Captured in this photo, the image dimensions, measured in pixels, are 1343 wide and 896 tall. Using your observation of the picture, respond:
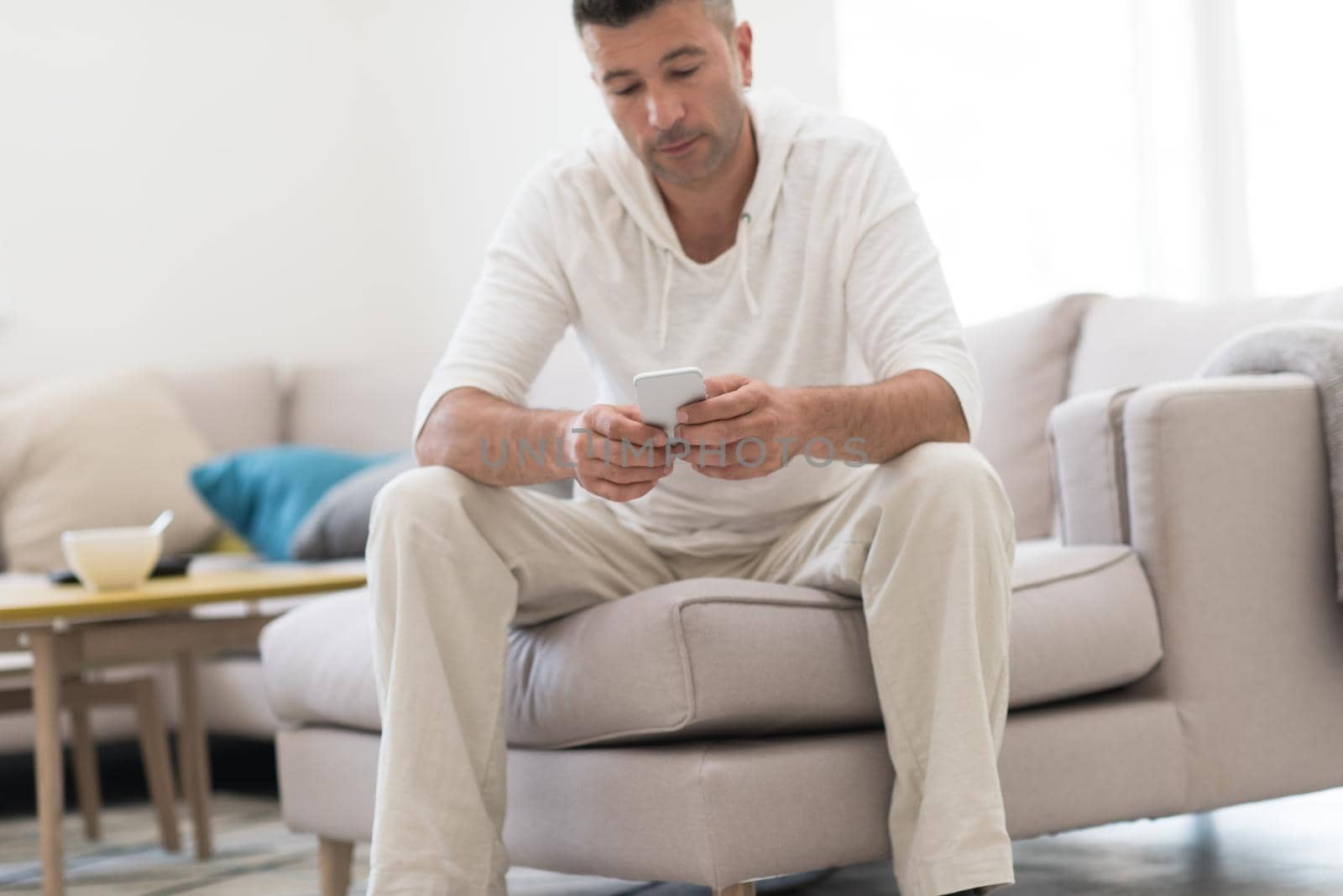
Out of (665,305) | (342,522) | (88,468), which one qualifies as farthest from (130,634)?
(88,468)

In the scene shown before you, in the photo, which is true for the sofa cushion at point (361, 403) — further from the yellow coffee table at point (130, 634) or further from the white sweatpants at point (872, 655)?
the white sweatpants at point (872, 655)

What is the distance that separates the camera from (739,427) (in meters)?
1.49

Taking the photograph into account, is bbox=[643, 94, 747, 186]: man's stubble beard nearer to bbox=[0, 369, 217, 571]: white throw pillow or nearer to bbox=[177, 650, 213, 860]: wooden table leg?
bbox=[177, 650, 213, 860]: wooden table leg

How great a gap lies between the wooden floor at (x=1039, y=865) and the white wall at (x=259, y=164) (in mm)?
1581

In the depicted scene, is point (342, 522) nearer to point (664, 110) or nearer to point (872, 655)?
point (664, 110)

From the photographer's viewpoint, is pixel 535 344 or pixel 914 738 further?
pixel 535 344

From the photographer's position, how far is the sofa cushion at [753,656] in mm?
1513

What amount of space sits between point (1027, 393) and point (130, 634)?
144 centimetres

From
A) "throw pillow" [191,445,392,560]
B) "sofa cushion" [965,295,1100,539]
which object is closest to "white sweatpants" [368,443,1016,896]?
"sofa cushion" [965,295,1100,539]

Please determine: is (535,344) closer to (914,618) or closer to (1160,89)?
(914,618)

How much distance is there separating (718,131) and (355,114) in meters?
2.57

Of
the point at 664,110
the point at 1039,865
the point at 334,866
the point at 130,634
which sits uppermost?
the point at 664,110

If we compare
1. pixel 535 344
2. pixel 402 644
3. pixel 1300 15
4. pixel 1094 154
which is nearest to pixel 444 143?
pixel 1094 154

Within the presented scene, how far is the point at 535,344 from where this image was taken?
1.82m
